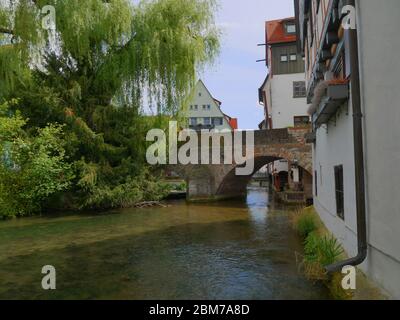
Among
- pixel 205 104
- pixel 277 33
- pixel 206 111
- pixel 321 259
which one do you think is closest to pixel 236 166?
pixel 277 33

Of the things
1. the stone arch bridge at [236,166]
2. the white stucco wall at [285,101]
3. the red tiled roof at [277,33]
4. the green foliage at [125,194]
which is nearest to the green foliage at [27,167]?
the green foliage at [125,194]

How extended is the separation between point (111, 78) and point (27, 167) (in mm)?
5493

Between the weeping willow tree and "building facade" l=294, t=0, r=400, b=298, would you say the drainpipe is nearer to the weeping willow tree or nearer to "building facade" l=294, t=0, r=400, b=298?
"building facade" l=294, t=0, r=400, b=298

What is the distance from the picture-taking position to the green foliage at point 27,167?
1631 centimetres

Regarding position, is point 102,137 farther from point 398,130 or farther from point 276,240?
point 398,130

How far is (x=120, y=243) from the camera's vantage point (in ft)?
37.5

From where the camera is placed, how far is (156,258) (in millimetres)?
9523

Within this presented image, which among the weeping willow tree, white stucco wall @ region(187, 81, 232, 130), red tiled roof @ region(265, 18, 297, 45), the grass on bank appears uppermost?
red tiled roof @ region(265, 18, 297, 45)

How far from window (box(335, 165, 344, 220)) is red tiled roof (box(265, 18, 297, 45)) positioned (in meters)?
21.3

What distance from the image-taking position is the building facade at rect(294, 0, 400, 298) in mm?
4398

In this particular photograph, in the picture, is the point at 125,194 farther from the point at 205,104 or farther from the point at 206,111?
the point at 205,104

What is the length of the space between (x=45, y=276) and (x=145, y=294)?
256cm

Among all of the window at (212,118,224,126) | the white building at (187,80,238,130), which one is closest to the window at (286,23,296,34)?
the white building at (187,80,238,130)

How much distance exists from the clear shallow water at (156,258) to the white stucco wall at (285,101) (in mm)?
12998
